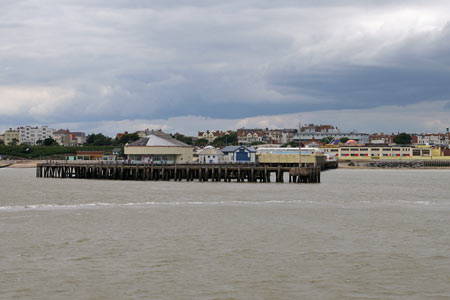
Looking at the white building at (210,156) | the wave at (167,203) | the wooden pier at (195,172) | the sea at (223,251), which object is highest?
the white building at (210,156)

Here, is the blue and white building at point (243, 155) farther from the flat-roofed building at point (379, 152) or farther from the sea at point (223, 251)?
the flat-roofed building at point (379, 152)

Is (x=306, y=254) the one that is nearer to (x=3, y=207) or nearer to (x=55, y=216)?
(x=55, y=216)

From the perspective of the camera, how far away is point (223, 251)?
960 inches

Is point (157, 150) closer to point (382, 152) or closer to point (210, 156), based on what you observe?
point (210, 156)

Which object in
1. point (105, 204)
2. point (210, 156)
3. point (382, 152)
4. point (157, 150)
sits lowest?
point (105, 204)

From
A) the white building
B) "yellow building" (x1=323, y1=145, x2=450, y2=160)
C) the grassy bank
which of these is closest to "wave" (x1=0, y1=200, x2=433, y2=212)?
the white building

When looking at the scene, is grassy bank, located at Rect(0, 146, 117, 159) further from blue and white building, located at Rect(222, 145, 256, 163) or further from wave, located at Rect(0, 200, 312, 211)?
wave, located at Rect(0, 200, 312, 211)

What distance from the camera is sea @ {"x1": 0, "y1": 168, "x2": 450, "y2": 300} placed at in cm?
1873

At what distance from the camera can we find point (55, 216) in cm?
3531

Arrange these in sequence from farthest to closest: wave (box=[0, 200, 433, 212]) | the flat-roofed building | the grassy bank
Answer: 1. the grassy bank
2. the flat-roofed building
3. wave (box=[0, 200, 433, 212])

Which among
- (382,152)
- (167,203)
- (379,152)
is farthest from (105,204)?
(382,152)

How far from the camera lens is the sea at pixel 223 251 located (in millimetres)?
18734

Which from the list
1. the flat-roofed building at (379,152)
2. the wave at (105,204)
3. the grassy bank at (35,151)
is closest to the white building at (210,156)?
the wave at (105,204)

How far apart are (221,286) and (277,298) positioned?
2.07m
